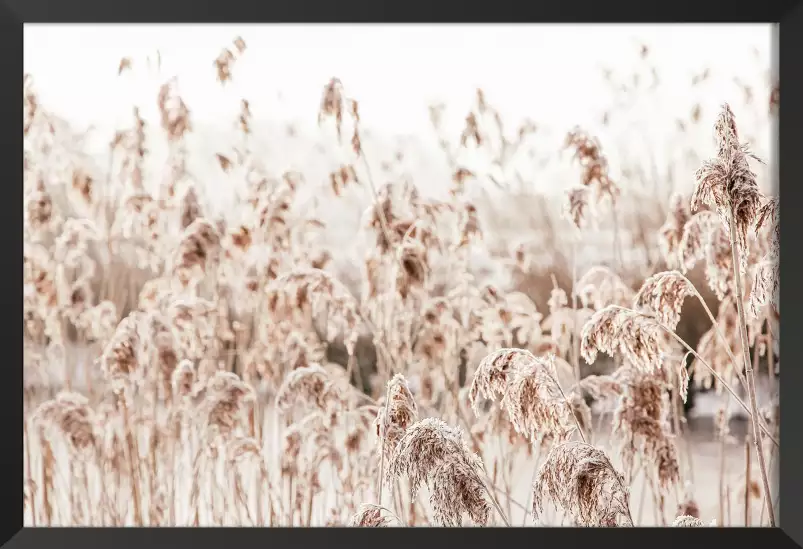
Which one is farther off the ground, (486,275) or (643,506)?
(486,275)

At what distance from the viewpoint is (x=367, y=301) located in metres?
1.87

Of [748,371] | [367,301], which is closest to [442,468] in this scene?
[367,301]

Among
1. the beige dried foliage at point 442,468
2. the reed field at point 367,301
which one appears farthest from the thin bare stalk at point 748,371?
the beige dried foliage at point 442,468

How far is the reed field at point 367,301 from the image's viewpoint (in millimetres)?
1855

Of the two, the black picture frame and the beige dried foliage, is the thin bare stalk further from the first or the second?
the beige dried foliage

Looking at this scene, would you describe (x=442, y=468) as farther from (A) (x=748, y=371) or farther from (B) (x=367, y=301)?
(A) (x=748, y=371)

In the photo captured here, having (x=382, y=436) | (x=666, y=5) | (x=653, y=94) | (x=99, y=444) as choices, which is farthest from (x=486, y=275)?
(x=99, y=444)

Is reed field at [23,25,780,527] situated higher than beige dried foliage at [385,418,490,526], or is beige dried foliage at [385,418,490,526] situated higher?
reed field at [23,25,780,527]

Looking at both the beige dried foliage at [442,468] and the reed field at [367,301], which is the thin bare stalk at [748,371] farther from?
the beige dried foliage at [442,468]

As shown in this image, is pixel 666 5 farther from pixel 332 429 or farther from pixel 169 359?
pixel 169 359

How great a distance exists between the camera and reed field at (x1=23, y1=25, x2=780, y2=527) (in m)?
1.86

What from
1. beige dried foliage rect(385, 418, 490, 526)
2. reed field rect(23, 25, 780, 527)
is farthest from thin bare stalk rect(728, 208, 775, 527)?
beige dried foliage rect(385, 418, 490, 526)

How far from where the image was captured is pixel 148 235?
1883 mm

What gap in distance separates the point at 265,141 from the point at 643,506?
1472 millimetres
